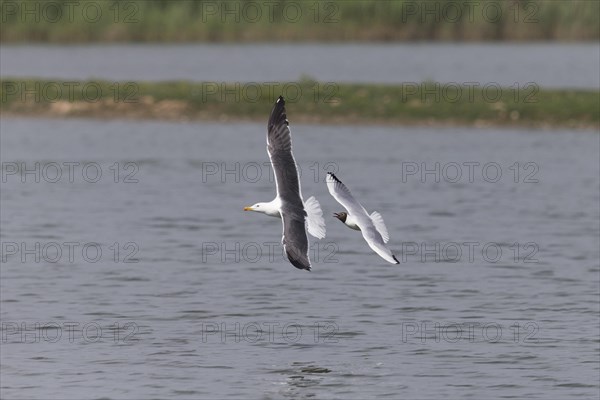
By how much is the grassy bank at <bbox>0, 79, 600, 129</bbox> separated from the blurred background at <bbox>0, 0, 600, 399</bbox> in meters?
0.08

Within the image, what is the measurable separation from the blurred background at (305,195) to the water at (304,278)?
74mm

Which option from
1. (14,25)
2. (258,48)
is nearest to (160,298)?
(14,25)

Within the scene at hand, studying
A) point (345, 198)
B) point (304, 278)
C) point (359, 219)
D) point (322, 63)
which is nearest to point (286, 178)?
point (345, 198)

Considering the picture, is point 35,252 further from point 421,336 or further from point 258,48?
point 258,48

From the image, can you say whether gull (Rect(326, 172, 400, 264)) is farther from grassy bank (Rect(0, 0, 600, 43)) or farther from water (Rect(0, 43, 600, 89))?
grassy bank (Rect(0, 0, 600, 43))

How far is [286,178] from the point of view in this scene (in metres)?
18.2

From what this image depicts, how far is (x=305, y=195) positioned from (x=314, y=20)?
121ft

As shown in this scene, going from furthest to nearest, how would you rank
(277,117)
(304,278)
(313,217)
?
1. (304,278)
2. (277,117)
3. (313,217)

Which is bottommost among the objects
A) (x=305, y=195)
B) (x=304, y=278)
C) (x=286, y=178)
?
(x=304, y=278)

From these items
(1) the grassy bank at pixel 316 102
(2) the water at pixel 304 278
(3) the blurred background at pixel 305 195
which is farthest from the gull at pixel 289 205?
(1) the grassy bank at pixel 316 102

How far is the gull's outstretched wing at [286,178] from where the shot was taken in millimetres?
17328

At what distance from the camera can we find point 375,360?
1981cm

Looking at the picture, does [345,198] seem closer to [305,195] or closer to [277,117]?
[277,117]

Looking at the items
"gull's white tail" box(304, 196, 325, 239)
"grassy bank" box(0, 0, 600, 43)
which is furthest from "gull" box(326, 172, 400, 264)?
"grassy bank" box(0, 0, 600, 43)
